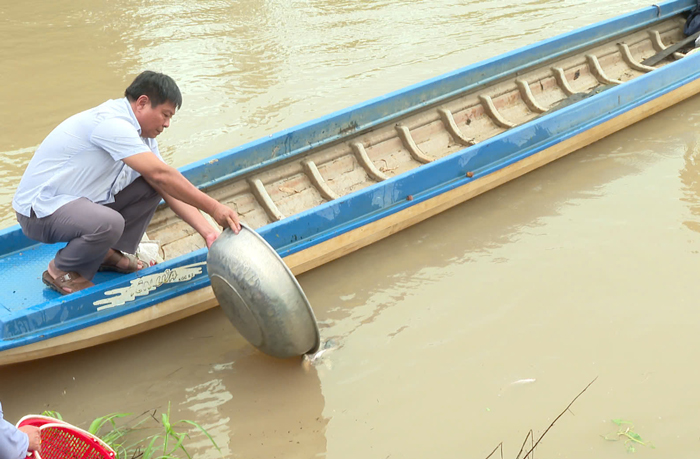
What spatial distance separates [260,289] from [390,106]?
265 cm

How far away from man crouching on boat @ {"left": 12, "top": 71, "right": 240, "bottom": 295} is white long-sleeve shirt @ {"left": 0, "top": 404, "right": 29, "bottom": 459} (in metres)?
1.38

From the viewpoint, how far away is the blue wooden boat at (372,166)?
3.71 meters

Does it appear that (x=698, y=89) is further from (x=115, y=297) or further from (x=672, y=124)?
(x=115, y=297)

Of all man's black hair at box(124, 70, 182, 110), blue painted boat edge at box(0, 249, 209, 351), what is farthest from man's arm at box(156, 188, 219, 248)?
man's black hair at box(124, 70, 182, 110)

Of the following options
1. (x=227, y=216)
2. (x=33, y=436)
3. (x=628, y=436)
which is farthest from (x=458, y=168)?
(x=33, y=436)

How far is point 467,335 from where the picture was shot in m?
4.02

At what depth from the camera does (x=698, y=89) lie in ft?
21.5

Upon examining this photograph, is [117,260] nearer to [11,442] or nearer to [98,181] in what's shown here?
[98,181]

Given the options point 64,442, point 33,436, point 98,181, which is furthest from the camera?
point 98,181

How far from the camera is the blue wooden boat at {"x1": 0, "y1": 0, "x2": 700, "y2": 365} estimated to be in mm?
3713

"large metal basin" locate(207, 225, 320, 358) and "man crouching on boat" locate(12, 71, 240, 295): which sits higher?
"man crouching on boat" locate(12, 71, 240, 295)

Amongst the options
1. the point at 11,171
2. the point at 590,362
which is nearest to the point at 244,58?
the point at 11,171

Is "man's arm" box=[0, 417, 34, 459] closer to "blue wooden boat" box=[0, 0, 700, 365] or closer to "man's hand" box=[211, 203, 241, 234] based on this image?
"blue wooden boat" box=[0, 0, 700, 365]

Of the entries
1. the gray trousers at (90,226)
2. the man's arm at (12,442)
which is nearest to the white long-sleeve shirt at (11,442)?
the man's arm at (12,442)
